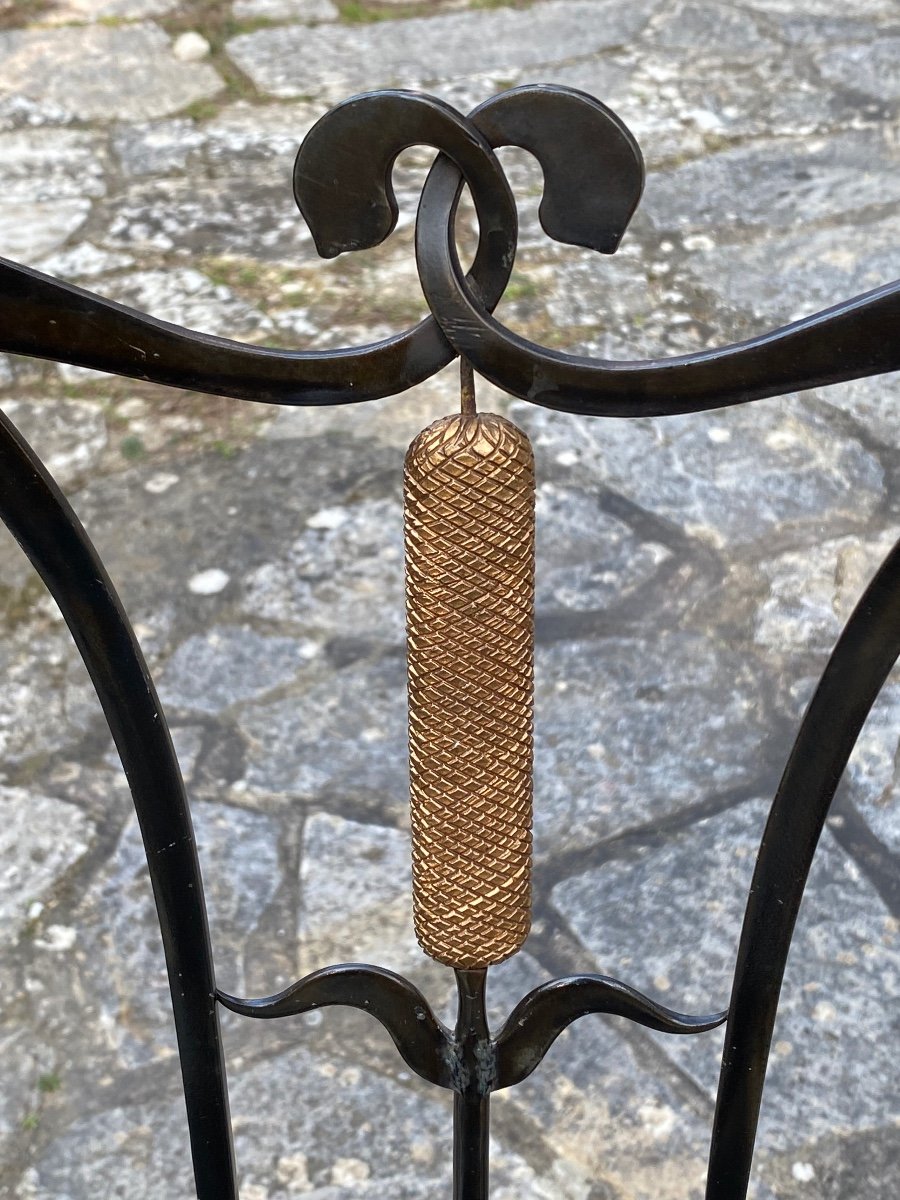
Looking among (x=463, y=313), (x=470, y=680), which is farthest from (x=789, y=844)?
(x=463, y=313)

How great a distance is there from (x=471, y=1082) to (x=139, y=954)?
0.89 m

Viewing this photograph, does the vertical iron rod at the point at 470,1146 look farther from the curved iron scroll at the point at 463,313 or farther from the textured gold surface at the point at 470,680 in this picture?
the curved iron scroll at the point at 463,313

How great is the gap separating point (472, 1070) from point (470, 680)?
0.21m

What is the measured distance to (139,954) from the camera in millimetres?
1425

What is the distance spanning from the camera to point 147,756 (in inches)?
22.3

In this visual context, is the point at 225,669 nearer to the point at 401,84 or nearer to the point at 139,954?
the point at 139,954

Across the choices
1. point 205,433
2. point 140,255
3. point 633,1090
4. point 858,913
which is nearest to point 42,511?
point 633,1090

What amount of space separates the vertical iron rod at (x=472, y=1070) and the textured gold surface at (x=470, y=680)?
1.2 inches

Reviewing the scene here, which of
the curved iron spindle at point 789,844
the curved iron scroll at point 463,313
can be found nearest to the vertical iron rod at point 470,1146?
the curved iron spindle at point 789,844

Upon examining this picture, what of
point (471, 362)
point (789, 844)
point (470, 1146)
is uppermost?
point (471, 362)

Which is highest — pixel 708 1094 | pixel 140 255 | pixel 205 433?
pixel 140 255

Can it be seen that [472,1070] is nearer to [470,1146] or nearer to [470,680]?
[470,1146]

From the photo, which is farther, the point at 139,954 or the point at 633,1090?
the point at 139,954

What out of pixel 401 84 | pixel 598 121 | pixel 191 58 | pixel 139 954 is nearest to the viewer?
pixel 598 121
